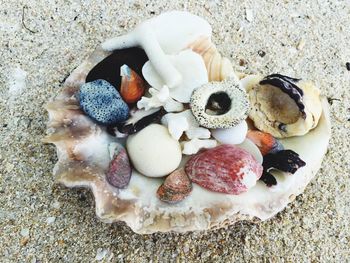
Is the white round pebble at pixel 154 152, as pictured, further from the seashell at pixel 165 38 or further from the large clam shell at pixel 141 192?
the seashell at pixel 165 38

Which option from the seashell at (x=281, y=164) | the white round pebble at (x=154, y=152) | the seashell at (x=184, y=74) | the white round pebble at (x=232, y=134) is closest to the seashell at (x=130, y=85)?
the seashell at (x=184, y=74)

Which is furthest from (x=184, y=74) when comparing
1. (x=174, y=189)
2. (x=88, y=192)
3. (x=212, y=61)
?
(x=88, y=192)

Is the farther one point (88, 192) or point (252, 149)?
point (88, 192)

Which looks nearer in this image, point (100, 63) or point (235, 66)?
point (100, 63)

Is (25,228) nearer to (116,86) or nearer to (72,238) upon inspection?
(72,238)

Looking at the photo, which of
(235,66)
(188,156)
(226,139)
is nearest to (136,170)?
(188,156)

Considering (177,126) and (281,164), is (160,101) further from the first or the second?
(281,164)
